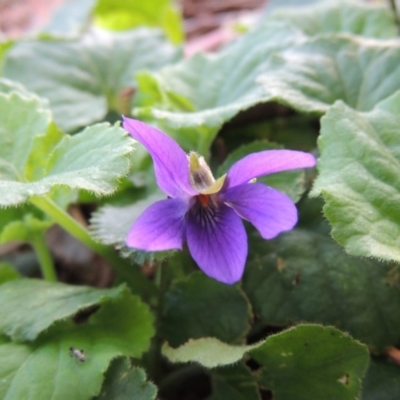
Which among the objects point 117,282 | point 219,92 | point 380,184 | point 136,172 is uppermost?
point 380,184

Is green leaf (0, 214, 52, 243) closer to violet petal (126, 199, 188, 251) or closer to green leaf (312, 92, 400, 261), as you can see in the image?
violet petal (126, 199, 188, 251)

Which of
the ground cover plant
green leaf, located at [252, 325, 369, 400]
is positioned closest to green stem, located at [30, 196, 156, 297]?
the ground cover plant

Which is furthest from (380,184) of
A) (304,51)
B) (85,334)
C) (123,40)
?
(123,40)

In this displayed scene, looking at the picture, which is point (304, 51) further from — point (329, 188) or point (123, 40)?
point (123, 40)

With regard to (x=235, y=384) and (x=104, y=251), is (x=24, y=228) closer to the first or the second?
(x=104, y=251)

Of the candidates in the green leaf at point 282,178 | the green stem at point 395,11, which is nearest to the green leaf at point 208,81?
the green leaf at point 282,178
